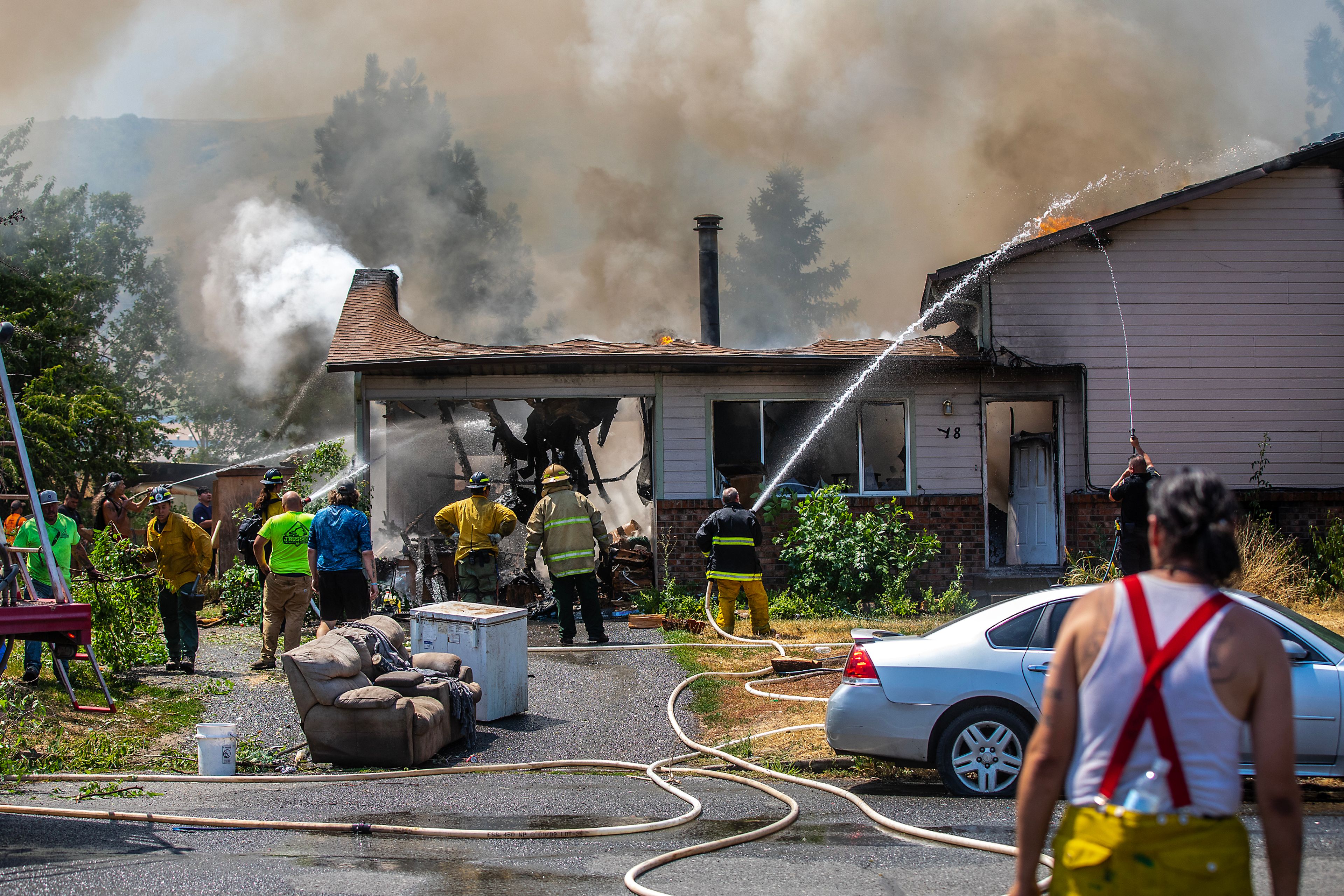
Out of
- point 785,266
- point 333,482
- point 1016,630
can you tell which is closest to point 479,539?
point 333,482

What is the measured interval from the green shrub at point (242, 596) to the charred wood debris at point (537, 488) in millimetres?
1459

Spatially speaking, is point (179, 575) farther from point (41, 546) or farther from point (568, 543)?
point (568, 543)

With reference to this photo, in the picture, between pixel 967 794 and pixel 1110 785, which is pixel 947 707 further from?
pixel 1110 785

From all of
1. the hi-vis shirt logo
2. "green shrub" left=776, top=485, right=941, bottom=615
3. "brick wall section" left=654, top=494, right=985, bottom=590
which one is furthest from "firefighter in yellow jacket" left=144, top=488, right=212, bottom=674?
Answer: "green shrub" left=776, top=485, right=941, bottom=615

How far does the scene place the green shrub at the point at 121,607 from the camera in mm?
9094

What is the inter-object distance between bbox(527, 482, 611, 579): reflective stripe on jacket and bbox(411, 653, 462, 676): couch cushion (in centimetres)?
282

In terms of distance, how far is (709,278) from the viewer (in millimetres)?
23375

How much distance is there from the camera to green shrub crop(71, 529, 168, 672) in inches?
358

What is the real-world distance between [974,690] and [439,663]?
3.79m

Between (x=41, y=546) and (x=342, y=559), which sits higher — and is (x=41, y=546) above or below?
above

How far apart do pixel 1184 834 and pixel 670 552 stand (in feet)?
39.0

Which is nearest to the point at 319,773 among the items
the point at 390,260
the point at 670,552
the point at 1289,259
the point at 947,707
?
the point at 947,707

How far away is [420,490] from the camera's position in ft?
49.2

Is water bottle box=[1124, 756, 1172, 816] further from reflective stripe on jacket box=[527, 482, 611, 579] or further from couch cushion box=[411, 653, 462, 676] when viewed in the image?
reflective stripe on jacket box=[527, 482, 611, 579]
